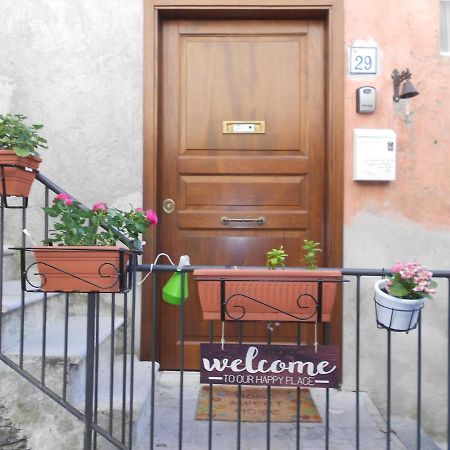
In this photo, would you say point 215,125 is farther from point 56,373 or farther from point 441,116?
point 56,373

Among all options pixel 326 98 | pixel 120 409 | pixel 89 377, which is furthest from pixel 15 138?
pixel 326 98

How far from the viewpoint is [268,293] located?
1975 mm

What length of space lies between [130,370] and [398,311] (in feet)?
4.29

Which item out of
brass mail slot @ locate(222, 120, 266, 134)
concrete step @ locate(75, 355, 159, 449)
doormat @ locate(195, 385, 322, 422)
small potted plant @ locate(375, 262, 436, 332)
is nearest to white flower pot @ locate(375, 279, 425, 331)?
small potted plant @ locate(375, 262, 436, 332)

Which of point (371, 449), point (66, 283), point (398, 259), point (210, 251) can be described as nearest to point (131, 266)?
point (66, 283)

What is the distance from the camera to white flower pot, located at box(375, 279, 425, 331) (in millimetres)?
1909

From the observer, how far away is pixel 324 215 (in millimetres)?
3389

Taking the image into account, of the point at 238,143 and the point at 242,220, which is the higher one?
the point at 238,143

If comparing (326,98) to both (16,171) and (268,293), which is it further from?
(16,171)

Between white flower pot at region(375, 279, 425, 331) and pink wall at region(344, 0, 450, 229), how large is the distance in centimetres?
Answer: 134

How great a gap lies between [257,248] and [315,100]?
109cm

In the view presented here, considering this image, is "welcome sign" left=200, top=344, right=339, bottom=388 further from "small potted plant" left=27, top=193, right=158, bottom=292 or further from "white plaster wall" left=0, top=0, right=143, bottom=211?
"white plaster wall" left=0, top=0, right=143, bottom=211

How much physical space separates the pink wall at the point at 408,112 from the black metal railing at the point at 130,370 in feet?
1.76

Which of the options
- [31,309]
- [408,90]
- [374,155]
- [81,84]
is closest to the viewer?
[31,309]
